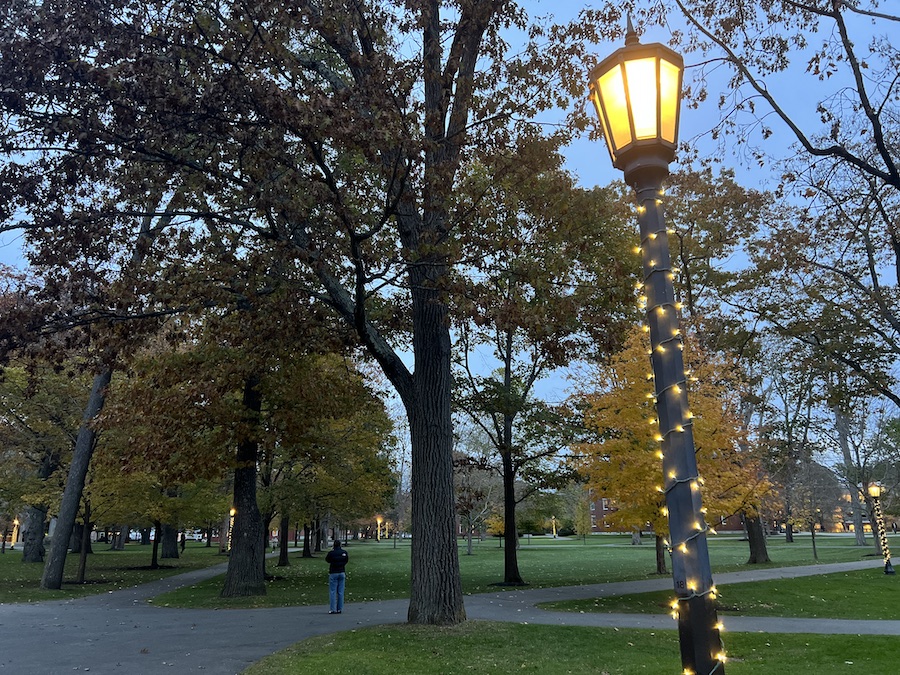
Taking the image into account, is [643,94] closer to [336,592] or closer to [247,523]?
[336,592]

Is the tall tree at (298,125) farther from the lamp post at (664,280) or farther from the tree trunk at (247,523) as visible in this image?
the tree trunk at (247,523)

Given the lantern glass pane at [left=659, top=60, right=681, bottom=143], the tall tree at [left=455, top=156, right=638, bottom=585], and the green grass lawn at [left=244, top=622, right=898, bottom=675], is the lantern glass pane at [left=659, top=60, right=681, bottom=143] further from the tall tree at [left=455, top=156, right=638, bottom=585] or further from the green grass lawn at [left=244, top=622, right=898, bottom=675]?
the green grass lawn at [left=244, top=622, right=898, bottom=675]

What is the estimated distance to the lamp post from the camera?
9.36 feet

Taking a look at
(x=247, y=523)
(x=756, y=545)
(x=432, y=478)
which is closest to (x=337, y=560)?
(x=432, y=478)

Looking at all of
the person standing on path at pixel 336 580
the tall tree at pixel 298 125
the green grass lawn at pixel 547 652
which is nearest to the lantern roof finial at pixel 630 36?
the tall tree at pixel 298 125

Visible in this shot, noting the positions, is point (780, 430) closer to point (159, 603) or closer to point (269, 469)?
point (269, 469)

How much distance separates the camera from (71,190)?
26.4 ft

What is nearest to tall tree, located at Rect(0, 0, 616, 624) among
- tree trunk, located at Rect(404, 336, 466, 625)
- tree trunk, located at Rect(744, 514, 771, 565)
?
tree trunk, located at Rect(404, 336, 466, 625)

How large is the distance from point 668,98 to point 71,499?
2233 cm

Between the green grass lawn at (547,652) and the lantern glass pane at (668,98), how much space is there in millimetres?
6480

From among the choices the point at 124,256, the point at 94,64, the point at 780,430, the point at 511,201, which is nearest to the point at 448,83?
the point at 511,201

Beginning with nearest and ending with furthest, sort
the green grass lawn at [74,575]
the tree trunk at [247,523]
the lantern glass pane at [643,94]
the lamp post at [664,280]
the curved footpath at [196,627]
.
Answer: the lamp post at [664,280]
the lantern glass pane at [643,94]
the curved footpath at [196,627]
the tree trunk at [247,523]
the green grass lawn at [74,575]

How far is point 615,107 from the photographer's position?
349cm

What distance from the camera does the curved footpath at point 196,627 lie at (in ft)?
27.9
